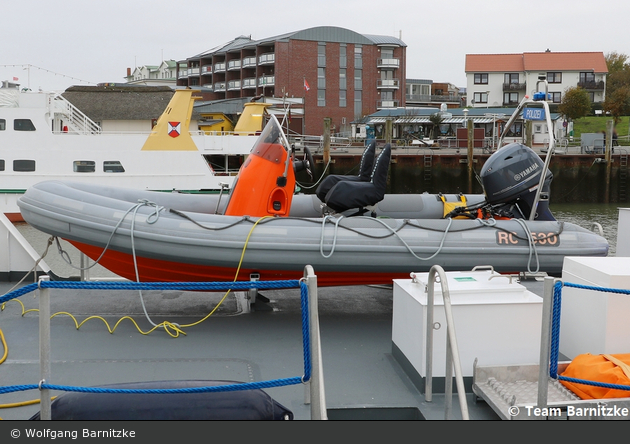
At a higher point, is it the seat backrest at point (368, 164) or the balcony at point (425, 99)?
the balcony at point (425, 99)

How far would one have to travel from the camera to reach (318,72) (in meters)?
55.0

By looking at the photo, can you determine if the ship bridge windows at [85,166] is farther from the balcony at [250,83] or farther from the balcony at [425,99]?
the balcony at [425,99]

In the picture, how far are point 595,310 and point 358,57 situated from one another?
182ft

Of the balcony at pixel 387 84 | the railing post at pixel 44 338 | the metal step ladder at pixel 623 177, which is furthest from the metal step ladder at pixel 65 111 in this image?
the balcony at pixel 387 84

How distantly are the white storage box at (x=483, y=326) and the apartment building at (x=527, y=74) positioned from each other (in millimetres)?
56037

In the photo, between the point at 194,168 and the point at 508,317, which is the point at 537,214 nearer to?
the point at 508,317

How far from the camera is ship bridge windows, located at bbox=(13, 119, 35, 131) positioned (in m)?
19.5

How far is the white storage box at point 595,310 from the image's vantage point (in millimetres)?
3244

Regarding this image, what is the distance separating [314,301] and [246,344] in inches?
89.2

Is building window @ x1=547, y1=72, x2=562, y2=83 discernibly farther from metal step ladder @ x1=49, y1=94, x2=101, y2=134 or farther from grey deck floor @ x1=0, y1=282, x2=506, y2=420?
grey deck floor @ x1=0, y1=282, x2=506, y2=420

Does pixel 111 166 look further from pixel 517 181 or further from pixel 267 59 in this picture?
pixel 267 59
